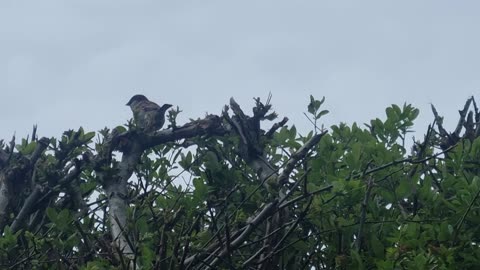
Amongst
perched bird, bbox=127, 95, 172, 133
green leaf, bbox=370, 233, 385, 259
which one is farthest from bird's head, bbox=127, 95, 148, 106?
green leaf, bbox=370, 233, 385, 259

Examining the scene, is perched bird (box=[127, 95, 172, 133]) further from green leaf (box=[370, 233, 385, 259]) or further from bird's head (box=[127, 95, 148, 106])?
green leaf (box=[370, 233, 385, 259])

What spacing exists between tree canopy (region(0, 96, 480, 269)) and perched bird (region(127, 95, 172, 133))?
0.35 ft

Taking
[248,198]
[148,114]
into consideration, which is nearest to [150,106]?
[148,114]

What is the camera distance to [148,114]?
26.0ft

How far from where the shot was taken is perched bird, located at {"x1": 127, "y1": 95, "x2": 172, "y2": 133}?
25.7 ft

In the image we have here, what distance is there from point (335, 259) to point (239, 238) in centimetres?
75

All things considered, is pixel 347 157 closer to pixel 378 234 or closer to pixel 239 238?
pixel 378 234

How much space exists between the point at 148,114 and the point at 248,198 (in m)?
1.70

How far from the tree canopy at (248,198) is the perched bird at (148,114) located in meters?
0.11

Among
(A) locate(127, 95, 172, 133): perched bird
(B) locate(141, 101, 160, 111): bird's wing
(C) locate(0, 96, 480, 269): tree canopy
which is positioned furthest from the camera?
(B) locate(141, 101, 160, 111): bird's wing

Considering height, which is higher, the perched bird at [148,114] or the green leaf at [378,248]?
the perched bird at [148,114]

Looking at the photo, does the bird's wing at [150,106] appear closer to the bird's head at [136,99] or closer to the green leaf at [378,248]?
the bird's head at [136,99]

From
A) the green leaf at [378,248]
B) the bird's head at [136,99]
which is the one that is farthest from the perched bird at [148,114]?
the green leaf at [378,248]

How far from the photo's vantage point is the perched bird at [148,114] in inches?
308
